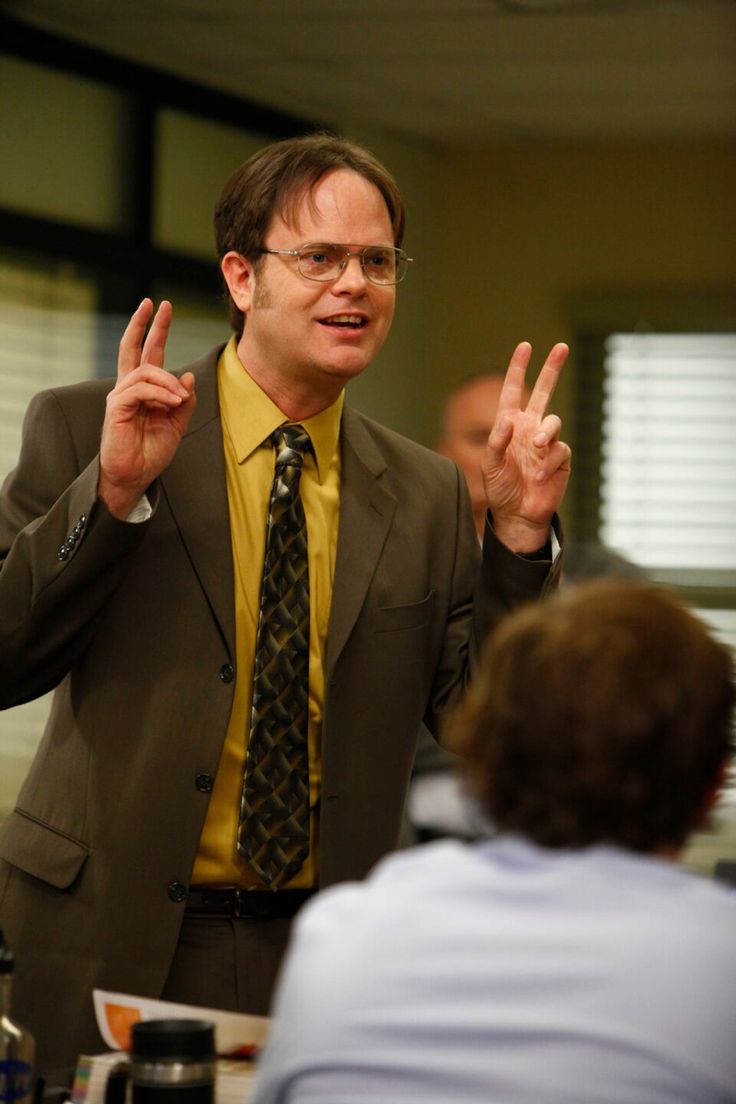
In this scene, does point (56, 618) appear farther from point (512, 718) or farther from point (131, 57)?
point (131, 57)

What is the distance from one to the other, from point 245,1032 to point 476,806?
1.43 ft

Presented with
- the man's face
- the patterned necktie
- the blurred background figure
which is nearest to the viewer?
the patterned necktie

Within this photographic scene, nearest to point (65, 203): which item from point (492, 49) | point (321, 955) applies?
point (492, 49)

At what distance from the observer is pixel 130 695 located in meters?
A: 2.15

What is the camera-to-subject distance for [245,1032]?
5.29 feet

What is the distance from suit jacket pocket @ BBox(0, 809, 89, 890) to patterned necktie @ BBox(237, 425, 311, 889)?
7.9 inches

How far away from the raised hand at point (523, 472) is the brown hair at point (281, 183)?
12.5 inches

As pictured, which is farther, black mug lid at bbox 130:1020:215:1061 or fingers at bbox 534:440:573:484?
fingers at bbox 534:440:573:484

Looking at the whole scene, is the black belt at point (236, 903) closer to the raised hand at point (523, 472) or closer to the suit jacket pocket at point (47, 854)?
the suit jacket pocket at point (47, 854)

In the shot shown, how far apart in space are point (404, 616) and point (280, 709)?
235mm

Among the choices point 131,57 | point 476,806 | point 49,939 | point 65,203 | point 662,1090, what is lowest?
point 49,939

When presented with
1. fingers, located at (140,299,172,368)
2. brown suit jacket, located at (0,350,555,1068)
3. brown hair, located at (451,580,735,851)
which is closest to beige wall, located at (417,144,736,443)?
brown suit jacket, located at (0,350,555,1068)

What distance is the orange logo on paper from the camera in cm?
161

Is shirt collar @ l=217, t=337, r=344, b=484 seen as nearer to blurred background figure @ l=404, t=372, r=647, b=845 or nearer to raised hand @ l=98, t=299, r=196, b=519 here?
Answer: raised hand @ l=98, t=299, r=196, b=519
